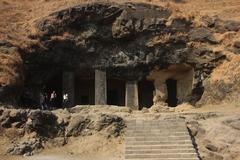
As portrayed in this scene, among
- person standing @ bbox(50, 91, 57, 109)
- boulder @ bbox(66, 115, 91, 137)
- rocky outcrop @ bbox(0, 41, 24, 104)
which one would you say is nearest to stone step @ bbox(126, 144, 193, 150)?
boulder @ bbox(66, 115, 91, 137)

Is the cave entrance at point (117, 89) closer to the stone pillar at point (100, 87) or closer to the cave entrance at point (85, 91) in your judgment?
the cave entrance at point (85, 91)

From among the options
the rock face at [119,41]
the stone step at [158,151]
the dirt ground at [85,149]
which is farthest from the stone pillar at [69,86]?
the stone step at [158,151]

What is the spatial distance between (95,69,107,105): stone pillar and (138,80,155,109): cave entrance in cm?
322

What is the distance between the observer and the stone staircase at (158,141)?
1448 centimetres

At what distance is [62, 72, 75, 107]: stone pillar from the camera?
2627cm

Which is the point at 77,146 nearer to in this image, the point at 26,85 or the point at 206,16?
the point at 26,85

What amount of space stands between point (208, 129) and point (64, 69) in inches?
485

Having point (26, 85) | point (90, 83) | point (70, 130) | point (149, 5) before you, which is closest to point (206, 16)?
point (149, 5)

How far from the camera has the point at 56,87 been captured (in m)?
28.6

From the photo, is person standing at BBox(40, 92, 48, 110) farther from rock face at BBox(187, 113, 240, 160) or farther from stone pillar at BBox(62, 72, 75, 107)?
rock face at BBox(187, 113, 240, 160)

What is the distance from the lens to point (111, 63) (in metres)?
26.5

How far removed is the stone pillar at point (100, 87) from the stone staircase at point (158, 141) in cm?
867

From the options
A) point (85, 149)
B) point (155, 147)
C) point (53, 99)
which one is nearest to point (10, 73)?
point (85, 149)

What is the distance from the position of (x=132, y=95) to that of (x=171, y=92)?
2.89 metres
